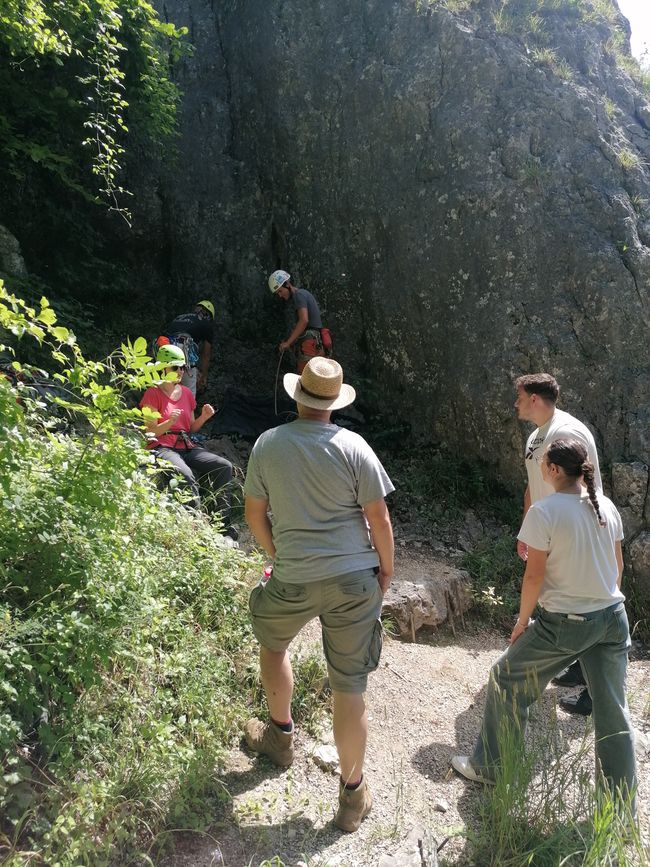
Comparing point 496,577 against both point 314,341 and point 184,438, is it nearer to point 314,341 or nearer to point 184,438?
point 184,438

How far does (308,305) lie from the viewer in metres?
7.23

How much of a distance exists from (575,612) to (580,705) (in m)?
1.46

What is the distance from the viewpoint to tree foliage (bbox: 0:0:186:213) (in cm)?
636

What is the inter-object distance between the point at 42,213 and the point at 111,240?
1.19 m

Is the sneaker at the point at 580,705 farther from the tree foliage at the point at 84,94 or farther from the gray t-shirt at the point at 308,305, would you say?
the tree foliage at the point at 84,94

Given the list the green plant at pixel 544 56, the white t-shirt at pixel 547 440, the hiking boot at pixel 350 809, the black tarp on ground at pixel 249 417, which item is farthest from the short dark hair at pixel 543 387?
the green plant at pixel 544 56

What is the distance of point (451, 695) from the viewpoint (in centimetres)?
421

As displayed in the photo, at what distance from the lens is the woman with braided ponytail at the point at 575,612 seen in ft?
9.62

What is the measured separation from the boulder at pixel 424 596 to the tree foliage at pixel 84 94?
4.66m

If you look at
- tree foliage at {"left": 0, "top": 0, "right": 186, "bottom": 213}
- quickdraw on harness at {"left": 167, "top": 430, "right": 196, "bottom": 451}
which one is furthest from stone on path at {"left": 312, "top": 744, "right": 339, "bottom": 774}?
tree foliage at {"left": 0, "top": 0, "right": 186, "bottom": 213}

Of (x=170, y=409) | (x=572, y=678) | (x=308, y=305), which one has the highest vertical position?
(x=572, y=678)

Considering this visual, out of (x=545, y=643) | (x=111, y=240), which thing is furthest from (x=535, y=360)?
(x=111, y=240)

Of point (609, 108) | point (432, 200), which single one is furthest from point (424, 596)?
point (609, 108)

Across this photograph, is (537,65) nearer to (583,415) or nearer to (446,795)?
(583,415)
